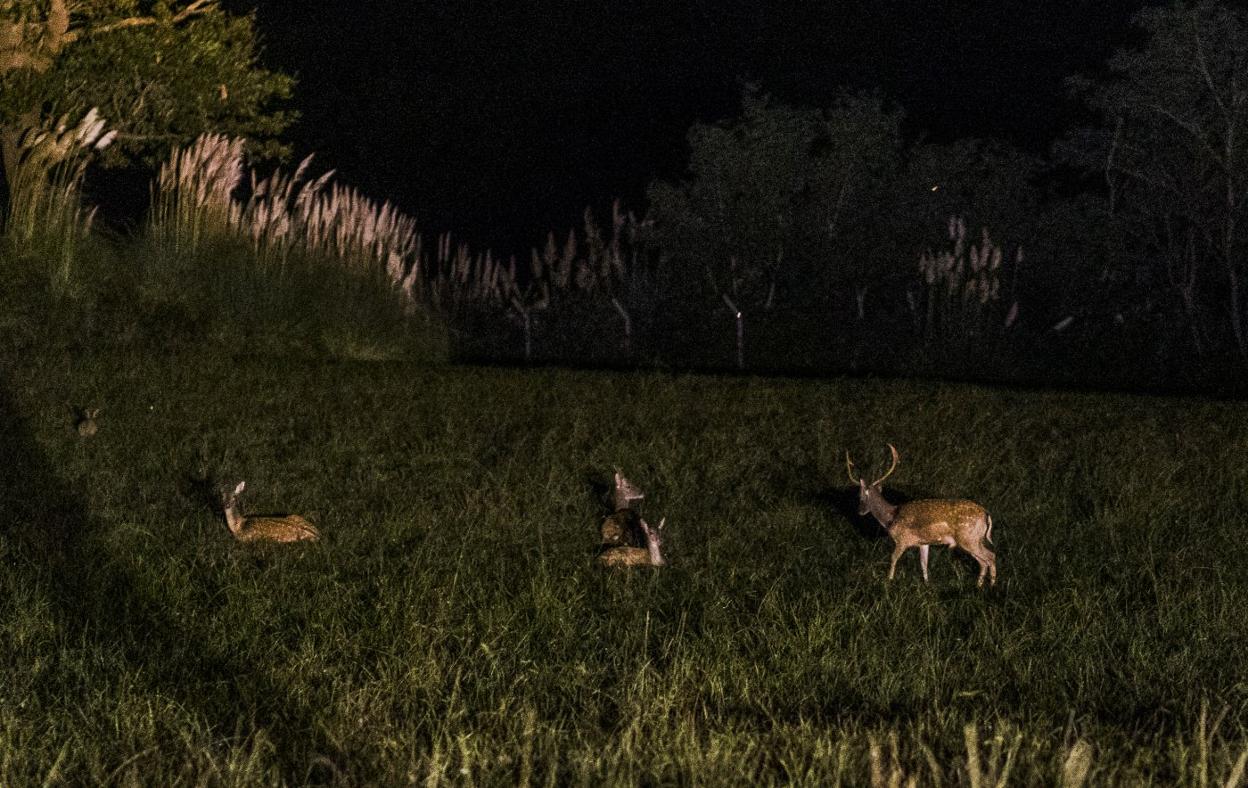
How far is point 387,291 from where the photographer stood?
13.2m

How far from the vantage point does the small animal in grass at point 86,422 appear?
313 inches

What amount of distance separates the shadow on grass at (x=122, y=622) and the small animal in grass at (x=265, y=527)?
0.48 metres

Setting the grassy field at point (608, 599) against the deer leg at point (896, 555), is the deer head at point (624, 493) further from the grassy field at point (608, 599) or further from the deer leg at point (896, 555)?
the deer leg at point (896, 555)

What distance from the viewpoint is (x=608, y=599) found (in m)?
5.12

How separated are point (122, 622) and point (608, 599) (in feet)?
5.14

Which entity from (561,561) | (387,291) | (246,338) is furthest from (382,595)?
(387,291)

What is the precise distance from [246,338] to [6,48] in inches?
151

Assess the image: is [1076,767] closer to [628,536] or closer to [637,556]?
[637,556]

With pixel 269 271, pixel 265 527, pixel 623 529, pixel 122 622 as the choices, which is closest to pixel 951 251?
pixel 269 271

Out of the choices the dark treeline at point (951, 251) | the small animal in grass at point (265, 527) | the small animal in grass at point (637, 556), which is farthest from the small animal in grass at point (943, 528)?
the dark treeline at point (951, 251)

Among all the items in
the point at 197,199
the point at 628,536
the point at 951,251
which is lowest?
the point at 628,536

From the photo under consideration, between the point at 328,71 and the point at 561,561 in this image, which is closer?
the point at 561,561

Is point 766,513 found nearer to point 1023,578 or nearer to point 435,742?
point 1023,578

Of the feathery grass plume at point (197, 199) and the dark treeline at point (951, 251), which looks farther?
the dark treeline at point (951, 251)
